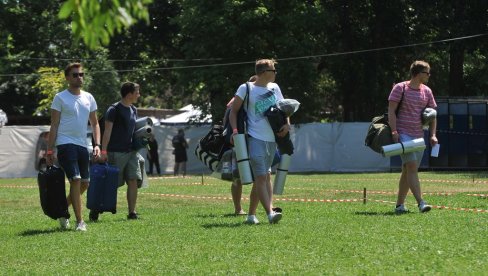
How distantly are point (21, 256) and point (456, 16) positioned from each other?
3435 cm

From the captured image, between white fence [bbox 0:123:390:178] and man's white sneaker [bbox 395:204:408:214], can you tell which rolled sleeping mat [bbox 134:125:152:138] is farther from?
white fence [bbox 0:123:390:178]

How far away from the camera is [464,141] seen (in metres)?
36.3

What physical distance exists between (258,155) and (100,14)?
257 inches

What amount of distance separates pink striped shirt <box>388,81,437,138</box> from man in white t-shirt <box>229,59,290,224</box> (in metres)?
1.64

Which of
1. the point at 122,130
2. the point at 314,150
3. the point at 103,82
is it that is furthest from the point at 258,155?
the point at 103,82

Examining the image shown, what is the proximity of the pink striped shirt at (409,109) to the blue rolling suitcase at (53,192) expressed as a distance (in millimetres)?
3904

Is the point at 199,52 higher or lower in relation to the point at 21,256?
higher

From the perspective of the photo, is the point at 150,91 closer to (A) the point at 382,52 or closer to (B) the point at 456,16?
(A) the point at 382,52

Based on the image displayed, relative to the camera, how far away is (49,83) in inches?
1859

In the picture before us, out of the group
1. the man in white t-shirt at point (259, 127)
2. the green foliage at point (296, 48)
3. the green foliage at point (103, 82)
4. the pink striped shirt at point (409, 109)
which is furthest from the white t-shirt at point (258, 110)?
the green foliage at point (103, 82)

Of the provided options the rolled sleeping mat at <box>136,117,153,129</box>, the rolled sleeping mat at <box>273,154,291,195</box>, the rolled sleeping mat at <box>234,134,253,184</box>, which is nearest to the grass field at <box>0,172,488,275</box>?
the rolled sleeping mat at <box>273,154,291,195</box>

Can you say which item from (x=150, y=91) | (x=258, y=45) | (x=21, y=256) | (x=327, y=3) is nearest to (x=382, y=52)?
(x=327, y=3)

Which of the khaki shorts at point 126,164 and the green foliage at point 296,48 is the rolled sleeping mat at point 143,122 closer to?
the khaki shorts at point 126,164

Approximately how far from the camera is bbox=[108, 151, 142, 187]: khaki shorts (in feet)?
42.0
